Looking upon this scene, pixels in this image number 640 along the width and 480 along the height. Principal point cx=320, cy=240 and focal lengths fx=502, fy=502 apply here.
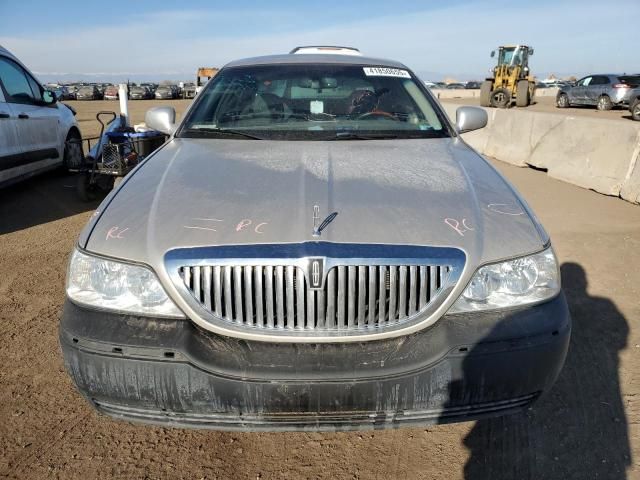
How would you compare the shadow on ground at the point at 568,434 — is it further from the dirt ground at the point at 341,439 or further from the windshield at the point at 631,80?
the windshield at the point at 631,80

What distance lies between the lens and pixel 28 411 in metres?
2.56

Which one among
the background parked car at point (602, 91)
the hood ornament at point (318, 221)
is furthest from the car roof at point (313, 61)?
the background parked car at point (602, 91)

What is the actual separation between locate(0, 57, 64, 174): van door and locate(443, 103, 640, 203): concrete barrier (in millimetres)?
7650

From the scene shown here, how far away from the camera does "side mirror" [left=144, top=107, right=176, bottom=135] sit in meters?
3.42

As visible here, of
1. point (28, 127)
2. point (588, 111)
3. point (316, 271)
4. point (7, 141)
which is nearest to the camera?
point (316, 271)

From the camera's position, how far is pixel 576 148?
7633mm

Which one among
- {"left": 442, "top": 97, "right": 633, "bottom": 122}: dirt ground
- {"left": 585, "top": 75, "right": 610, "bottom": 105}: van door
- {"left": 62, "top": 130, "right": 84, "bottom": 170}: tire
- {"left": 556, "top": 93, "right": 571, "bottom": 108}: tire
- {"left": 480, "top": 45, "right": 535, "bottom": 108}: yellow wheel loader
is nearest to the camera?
{"left": 62, "top": 130, "right": 84, "bottom": 170}: tire

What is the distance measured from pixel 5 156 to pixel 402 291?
18.9ft

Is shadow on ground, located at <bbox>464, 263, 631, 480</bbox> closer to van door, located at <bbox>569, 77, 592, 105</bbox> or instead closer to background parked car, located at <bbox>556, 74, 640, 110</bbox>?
Result: background parked car, located at <bbox>556, 74, 640, 110</bbox>

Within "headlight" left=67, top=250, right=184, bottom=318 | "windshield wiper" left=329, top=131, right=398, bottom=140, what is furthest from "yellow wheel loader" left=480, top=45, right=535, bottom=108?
"headlight" left=67, top=250, right=184, bottom=318

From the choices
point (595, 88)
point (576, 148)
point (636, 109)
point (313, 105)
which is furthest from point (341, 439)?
point (595, 88)

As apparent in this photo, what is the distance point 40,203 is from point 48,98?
1633 millimetres

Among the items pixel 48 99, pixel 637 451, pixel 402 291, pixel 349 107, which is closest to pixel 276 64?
pixel 349 107

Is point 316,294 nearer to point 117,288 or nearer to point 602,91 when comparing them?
point 117,288
